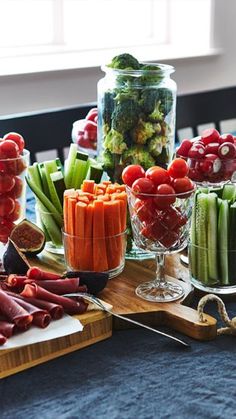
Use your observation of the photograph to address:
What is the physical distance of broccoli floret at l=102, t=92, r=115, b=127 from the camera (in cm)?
148

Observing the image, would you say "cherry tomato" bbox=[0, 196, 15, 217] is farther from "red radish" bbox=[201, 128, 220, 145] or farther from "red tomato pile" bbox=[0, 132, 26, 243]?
"red radish" bbox=[201, 128, 220, 145]

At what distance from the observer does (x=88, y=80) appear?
286 cm

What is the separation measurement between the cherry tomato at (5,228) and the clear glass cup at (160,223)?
0.36 metres

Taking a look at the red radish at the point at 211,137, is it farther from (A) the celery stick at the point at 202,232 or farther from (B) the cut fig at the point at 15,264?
(B) the cut fig at the point at 15,264

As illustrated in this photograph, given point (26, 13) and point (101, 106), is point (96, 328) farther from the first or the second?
point (26, 13)

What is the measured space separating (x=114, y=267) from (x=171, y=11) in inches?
82.5

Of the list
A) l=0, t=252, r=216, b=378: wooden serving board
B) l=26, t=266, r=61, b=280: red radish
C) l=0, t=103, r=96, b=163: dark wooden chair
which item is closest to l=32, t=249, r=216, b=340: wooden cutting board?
l=0, t=252, r=216, b=378: wooden serving board

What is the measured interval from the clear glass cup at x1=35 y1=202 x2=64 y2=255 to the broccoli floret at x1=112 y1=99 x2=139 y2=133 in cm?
23

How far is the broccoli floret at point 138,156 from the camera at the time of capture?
1.46 meters

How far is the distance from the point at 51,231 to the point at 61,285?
0.29m

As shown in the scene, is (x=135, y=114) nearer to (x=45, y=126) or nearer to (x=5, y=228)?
(x=5, y=228)

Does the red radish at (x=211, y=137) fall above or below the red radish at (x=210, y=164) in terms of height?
above

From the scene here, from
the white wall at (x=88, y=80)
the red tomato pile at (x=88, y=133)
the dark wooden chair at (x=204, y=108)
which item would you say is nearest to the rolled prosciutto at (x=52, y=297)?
the red tomato pile at (x=88, y=133)

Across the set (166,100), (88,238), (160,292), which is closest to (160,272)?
(160,292)
